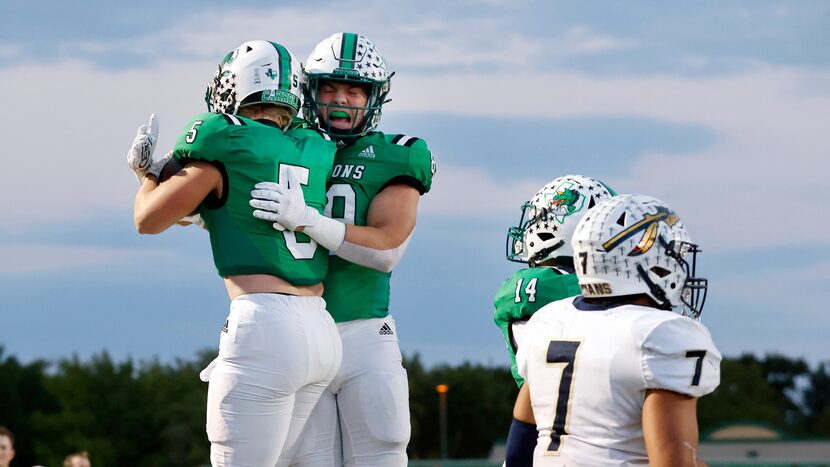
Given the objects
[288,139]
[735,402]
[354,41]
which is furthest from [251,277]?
[735,402]

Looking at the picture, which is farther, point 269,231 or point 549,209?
point 549,209

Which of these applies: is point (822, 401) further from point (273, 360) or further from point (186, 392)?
point (273, 360)

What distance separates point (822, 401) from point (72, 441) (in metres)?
35.1

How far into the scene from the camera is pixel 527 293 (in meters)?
5.79

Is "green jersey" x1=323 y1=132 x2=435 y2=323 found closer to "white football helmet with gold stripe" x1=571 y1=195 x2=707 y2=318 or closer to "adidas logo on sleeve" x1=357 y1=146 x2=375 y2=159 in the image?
"adidas logo on sleeve" x1=357 y1=146 x2=375 y2=159

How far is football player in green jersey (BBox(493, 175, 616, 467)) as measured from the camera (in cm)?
579

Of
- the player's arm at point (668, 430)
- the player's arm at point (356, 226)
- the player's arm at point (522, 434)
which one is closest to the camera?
the player's arm at point (668, 430)

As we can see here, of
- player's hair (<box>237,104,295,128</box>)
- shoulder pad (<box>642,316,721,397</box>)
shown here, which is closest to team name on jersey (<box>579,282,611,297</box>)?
shoulder pad (<box>642,316,721,397</box>)

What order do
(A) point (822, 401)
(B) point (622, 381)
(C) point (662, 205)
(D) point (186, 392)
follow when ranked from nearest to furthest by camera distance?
(B) point (622, 381)
(C) point (662, 205)
(A) point (822, 401)
(D) point (186, 392)

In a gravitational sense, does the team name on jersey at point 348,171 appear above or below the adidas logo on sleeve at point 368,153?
below

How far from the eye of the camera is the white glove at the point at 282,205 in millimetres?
5371

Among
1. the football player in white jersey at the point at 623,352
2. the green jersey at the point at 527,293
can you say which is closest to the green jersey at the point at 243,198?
the green jersey at the point at 527,293

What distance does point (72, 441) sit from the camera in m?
61.7

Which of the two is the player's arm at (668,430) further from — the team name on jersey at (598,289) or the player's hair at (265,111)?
the player's hair at (265,111)
